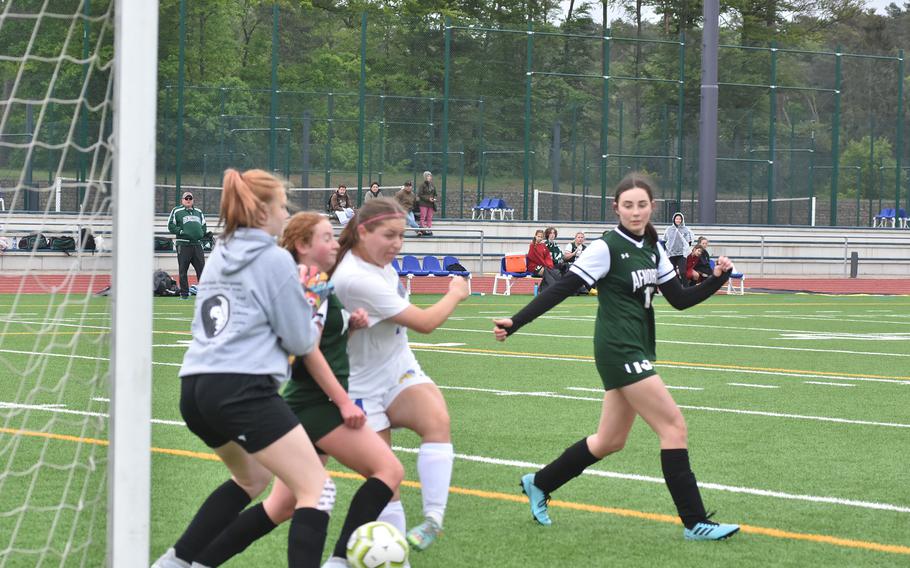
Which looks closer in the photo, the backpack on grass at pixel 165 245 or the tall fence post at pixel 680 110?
the backpack on grass at pixel 165 245

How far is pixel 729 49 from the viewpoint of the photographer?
42344 mm

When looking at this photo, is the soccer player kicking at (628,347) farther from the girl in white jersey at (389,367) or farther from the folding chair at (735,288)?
the folding chair at (735,288)

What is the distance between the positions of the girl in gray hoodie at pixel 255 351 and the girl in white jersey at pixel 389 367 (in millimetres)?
858

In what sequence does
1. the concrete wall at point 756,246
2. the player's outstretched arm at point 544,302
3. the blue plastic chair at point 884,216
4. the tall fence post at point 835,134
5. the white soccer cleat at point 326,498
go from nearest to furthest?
1. the white soccer cleat at point 326,498
2. the player's outstretched arm at point 544,302
3. the concrete wall at point 756,246
4. the tall fence post at point 835,134
5. the blue plastic chair at point 884,216

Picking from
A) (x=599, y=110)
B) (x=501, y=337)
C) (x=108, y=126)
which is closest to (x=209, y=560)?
(x=108, y=126)

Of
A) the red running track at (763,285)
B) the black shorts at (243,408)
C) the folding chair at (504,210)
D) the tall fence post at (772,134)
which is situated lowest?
the red running track at (763,285)

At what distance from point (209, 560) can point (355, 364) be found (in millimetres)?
1045

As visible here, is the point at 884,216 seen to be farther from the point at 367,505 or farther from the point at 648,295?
the point at 367,505

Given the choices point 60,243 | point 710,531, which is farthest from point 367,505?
point 60,243

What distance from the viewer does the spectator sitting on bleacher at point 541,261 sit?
26.6 meters

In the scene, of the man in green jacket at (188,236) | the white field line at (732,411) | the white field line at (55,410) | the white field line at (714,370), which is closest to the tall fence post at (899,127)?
the man in green jacket at (188,236)

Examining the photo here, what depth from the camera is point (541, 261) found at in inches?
1072

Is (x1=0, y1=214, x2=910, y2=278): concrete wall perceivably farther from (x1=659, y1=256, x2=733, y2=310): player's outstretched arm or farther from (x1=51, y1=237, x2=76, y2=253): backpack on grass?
(x1=659, y1=256, x2=733, y2=310): player's outstretched arm

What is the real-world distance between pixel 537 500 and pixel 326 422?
1.95 meters
